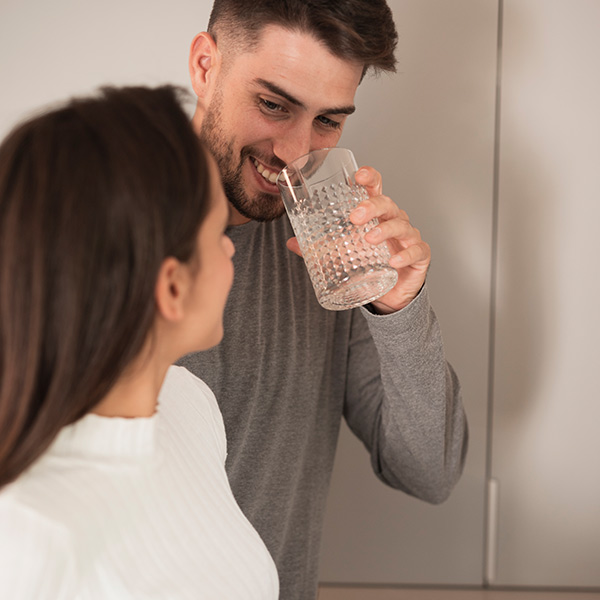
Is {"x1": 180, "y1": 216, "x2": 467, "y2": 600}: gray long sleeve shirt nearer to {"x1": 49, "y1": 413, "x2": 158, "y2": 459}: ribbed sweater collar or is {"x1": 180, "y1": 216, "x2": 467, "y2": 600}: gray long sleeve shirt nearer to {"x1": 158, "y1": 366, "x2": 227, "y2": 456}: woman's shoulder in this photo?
{"x1": 158, "y1": 366, "x2": 227, "y2": 456}: woman's shoulder

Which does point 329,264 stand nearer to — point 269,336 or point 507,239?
point 269,336

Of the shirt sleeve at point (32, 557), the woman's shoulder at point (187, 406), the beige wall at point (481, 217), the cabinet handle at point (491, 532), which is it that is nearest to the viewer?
the shirt sleeve at point (32, 557)

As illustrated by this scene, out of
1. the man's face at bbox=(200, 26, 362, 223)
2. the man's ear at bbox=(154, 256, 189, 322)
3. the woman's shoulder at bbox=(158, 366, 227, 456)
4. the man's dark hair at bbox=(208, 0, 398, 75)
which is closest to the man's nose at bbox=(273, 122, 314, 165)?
the man's face at bbox=(200, 26, 362, 223)

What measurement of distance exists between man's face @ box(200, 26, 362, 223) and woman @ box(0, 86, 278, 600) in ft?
1.53

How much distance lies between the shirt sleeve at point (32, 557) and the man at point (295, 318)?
0.54 meters

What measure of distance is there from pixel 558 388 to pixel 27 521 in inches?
42.7

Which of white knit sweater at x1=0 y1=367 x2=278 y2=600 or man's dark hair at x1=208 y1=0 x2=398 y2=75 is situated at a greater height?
man's dark hair at x1=208 y1=0 x2=398 y2=75

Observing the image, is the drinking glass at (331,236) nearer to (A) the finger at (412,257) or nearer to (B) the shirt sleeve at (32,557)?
(A) the finger at (412,257)

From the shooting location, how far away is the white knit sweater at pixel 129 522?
17.6 inches

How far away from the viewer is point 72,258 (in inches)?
17.5

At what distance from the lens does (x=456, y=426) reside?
1.11m

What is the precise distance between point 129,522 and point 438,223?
900 millimetres

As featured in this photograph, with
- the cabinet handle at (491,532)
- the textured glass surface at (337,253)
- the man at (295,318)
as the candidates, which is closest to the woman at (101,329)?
the textured glass surface at (337,253)

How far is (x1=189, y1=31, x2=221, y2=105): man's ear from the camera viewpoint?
104 cm
